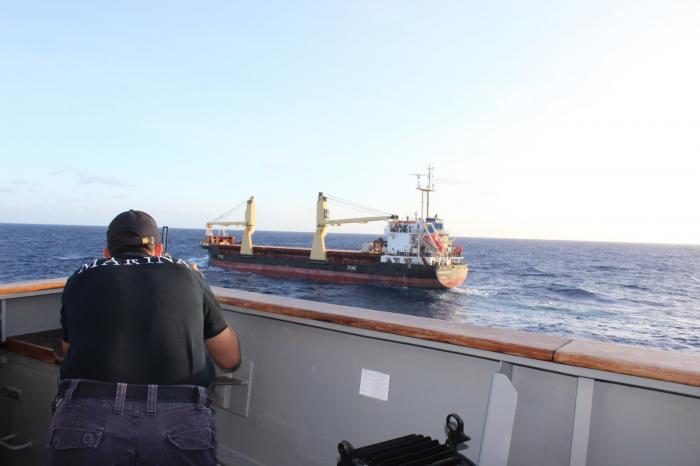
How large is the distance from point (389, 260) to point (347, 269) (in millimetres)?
2963

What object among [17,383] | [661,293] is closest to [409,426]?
[17,383]

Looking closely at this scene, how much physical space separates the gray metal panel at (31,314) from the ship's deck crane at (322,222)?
103ft

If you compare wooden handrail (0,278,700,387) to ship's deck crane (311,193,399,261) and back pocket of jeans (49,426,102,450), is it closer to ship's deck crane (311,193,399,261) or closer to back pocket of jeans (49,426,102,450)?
back pocket of jeans (49,426,102,450)

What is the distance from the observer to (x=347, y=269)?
107 ft

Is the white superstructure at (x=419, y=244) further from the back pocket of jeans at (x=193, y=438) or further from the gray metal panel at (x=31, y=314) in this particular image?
the back pocket of jeans at (x=193, y=438)

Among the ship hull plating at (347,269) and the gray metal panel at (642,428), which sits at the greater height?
the gray metal panel at (642,428)

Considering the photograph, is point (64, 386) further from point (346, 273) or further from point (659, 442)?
point (346, 273)

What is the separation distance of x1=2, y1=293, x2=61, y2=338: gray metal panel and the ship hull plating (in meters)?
27.1

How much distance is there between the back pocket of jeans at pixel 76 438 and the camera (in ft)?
4.47

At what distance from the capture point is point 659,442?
148 cm

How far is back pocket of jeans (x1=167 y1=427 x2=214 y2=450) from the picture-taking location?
1399mm

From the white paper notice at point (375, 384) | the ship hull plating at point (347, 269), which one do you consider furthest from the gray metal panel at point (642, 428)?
the ship hull plating at point (347, 269)

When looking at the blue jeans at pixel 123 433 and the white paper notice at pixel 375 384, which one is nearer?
the blue jeans at pixel 123 433

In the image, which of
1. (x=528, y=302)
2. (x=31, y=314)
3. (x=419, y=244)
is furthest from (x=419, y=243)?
(x=31, y=314)
